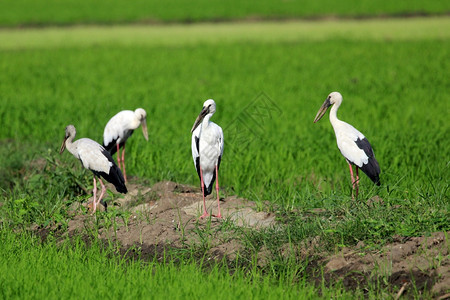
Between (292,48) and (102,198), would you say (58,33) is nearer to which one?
(292,48)

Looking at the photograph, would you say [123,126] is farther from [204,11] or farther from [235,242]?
[204,11]

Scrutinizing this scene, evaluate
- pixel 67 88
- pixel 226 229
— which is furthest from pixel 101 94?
pixel 226 229

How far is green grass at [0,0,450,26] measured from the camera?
36469 mm

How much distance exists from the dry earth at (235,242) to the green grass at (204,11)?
3022 centimetres

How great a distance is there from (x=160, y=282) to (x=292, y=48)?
1925cm

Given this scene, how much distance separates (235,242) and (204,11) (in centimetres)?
3451

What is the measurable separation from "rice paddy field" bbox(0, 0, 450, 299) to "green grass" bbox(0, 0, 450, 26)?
28.5ft

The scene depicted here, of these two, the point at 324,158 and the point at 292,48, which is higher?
the point at 292,48

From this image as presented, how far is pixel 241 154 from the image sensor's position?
921cm

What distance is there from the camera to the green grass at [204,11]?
3647cm

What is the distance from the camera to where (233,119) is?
11.8 m

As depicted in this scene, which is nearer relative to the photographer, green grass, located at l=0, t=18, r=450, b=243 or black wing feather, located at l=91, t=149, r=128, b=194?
black wing feather, located at l=91, t=149, r=128, b=194

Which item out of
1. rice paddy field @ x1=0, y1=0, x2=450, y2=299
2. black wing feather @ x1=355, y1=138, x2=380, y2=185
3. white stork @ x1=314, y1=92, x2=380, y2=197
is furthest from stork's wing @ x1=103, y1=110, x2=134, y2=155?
black wing feather @ x1=355, y1=138, x2=380, y2=185

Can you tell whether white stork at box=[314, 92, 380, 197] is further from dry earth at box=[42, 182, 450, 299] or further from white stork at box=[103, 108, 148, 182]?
white stork at box=[103, 108, 148, 182]
